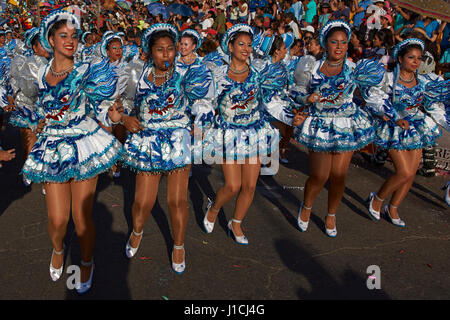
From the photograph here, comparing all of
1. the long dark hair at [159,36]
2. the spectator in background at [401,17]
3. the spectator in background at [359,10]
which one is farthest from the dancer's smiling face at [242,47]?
the spectator in background at [359,10]

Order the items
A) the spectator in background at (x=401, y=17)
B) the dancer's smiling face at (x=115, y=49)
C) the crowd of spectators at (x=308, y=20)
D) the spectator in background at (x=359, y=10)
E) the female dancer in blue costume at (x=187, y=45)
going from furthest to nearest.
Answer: the spectator in background at (x=359, y=10)
the spectator in background at (x=401, y=17)
the crowd of spectators at (x=308, y=20)
the dancer's smiling face at (x=115, y=49)
the female dancer in blue costume at (x=187, y=45)

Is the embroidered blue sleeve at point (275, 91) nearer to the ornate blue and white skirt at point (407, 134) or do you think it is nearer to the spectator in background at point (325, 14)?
the ornate blue and white skirt at point (407, 134)

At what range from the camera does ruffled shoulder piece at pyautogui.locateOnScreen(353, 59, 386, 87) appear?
443 centimetres

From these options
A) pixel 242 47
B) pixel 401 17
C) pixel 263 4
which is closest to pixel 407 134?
pixel 242 47

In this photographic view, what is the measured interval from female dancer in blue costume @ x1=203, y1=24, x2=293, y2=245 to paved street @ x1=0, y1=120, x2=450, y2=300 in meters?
0.78

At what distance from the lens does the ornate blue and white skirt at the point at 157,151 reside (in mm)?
3650

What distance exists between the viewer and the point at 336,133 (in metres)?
4.44

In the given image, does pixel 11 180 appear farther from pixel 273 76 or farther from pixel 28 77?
pixel 273 76

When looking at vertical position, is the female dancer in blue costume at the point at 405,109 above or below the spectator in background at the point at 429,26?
below

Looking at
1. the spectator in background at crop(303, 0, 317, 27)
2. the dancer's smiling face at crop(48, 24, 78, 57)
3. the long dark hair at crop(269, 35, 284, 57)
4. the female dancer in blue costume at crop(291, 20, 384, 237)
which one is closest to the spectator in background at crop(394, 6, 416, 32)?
the spectator in background at crop(303, 0, 317, 27)

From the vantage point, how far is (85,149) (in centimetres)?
334

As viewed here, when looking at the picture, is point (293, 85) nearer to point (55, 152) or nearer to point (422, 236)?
point (422, 236)
